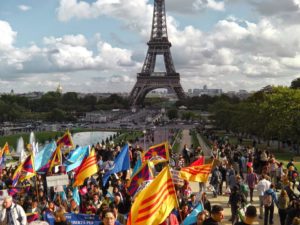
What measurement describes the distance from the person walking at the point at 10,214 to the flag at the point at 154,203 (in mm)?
2213

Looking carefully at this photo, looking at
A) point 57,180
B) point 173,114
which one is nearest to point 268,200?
point 57,180

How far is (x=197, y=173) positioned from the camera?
499 inches

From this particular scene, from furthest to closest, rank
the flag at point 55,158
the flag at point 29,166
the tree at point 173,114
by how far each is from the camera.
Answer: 1. the tree at point 173,114
2. the flag at point 55,158
3. the flag at point 29,166

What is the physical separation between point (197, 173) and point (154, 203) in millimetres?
4797

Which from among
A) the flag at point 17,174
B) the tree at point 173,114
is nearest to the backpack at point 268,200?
the flag at point 17,174

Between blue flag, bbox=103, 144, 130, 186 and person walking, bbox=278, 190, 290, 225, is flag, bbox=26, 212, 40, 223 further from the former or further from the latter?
person walking, bbox=278, 190, 290, 225

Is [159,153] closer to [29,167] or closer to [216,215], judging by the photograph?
[29,167]

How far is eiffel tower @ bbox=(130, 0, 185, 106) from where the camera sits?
12738 centimetres

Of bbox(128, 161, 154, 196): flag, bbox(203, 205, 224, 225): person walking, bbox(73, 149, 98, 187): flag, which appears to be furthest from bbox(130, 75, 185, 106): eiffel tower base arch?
bbox(203, 205, 224, 225): person walking

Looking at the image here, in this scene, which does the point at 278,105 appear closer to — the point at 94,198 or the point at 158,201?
the point at 94,198

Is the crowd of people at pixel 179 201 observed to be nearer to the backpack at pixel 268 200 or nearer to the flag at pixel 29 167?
the backpack at pixel 268 200

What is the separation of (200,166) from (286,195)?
7.65ft

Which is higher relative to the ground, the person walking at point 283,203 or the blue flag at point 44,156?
the blue flag at point 44,156

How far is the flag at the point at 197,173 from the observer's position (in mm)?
12570
